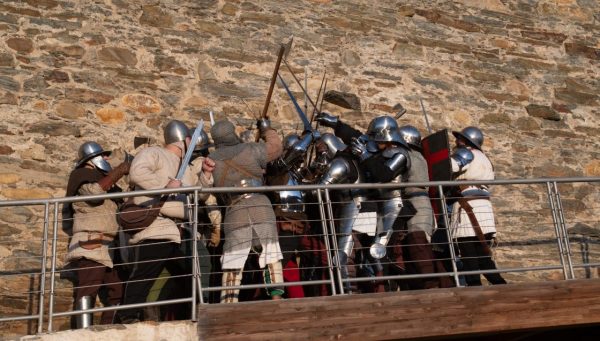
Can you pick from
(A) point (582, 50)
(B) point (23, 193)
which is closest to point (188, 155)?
(B) point (23, 193)

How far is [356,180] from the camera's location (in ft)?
23.8

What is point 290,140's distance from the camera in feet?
24.7

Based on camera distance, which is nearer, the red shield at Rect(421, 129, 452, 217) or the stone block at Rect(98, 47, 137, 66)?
the red shield at Rect(421, 129, 452, 217)

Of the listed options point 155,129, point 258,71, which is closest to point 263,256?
point 155,129

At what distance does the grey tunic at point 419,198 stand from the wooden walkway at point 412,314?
90 cm

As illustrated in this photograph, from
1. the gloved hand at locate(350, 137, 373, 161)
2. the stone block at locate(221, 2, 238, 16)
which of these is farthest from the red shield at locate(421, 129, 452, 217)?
the stone block at locate(221, 2, 238, 16)

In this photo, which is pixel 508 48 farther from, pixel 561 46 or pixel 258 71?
pixel 258 71

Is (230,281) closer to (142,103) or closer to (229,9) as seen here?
(142,103)

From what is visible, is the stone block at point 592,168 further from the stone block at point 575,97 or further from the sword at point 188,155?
the sword at point 188,155

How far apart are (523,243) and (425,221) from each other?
6.43 ft

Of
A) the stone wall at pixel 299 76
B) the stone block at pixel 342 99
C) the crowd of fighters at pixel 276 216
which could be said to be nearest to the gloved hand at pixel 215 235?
the crowd of fighters at pixel 276 216

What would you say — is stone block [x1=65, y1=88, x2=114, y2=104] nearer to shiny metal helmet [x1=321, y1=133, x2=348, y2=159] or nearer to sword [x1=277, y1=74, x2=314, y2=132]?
sword [x1=277, y1=74, x2=314, y2=132]

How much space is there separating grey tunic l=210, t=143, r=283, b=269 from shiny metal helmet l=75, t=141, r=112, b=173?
87cm

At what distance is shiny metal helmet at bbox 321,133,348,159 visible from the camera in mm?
7406
